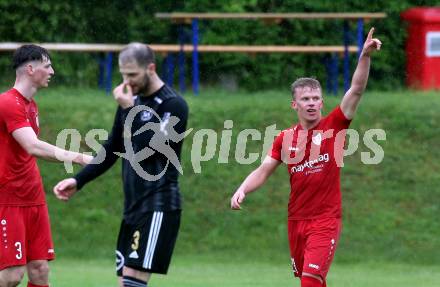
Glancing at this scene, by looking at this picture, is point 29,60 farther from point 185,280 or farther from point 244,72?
point 244,72

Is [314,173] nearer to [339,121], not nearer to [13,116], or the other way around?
[339,121]

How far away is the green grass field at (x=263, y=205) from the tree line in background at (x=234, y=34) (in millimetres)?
2420

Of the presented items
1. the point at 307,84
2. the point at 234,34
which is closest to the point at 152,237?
the point at 307,84

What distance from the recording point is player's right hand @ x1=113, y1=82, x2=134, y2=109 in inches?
301

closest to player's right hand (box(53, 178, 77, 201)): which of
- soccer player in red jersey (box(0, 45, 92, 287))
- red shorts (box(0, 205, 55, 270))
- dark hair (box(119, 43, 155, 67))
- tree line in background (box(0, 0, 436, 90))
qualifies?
dark hair (box(119, 43, 155, 67))

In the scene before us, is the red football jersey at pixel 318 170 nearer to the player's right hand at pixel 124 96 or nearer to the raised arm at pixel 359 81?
the raised arm at pixel 359 81

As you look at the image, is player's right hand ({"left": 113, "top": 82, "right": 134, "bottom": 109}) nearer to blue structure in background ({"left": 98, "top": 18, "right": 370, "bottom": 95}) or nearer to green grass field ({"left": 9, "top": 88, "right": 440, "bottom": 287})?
green grass field ({"left": 9, "top": 88, "right": 440, "bottom": 287})

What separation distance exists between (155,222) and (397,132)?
10.6m

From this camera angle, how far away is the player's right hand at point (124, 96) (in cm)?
764

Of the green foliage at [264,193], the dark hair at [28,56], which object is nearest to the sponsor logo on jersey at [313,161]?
the dark hair at [28,56]

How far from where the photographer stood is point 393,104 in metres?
18.3

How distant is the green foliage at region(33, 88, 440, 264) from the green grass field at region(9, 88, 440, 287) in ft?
0.05

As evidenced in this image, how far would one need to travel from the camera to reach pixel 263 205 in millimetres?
16672

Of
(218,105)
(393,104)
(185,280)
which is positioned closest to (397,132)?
(393,104)
